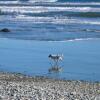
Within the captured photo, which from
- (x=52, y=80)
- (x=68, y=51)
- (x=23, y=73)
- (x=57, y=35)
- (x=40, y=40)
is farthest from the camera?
(x=57, y=35)

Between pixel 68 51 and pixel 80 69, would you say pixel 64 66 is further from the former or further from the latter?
pixel 68 51

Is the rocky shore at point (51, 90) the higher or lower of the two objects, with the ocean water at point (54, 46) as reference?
higher

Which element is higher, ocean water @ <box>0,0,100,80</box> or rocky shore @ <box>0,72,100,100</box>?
rocky shore @ <box>0,72,100,100</box>

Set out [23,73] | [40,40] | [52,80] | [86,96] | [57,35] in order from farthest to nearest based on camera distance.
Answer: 1. [57,35]
2. [40,40]
3. [23,73]
4. [52,80]
5. [86,96]

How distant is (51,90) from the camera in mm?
16750

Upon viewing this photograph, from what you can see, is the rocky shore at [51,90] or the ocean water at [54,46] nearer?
the rocky shore at [51,90]

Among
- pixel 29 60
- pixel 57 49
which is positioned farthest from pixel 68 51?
pixel 29 60

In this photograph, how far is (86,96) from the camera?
53.3ft

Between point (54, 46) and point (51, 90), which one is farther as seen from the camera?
point (54, 46)

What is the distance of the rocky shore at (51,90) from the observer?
15289 millimetres

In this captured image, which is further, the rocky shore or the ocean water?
the ocean water

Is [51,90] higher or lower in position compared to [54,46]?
higher

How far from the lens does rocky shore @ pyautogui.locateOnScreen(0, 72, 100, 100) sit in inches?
602

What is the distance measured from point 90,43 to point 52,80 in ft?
33.9
